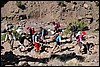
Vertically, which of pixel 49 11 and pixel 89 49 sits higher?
pixel 49 11

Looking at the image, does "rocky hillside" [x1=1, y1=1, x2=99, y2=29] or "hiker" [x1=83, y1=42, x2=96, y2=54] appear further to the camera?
"rocky hillside" [x1=1, y1=1, x2=99, y2=29]

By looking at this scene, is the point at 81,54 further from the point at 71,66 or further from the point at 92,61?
the point at 71,66

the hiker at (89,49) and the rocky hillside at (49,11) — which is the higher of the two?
the rocky hillside at (49,11)

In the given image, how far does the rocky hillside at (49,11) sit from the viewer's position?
3803 cm

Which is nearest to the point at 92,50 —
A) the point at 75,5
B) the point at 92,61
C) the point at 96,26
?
the point at 92,61

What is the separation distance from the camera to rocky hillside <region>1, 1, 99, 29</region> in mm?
38031

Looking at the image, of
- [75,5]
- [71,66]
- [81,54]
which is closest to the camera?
[71,66]

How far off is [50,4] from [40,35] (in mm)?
13720

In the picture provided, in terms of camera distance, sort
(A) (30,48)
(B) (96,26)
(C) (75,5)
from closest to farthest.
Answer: (A) (30,48) < (B) (96,26) < (C) (75,5)

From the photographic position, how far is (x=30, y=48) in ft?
84.3

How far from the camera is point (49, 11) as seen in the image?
1555 inches

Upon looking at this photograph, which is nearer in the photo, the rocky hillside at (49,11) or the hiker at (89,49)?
the hiker at (89,49)

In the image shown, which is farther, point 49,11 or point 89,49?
point 49,11

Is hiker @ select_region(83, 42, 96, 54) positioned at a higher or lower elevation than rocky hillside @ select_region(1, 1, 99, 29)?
lower
